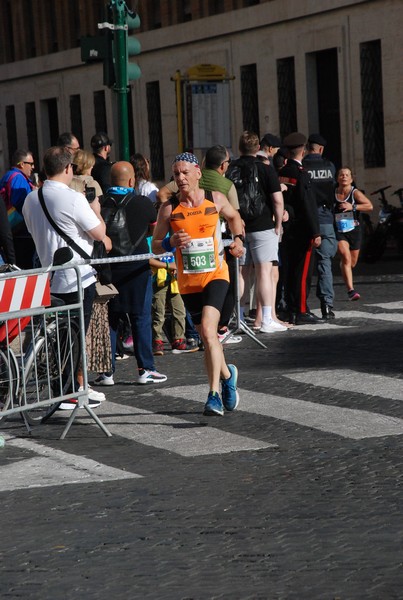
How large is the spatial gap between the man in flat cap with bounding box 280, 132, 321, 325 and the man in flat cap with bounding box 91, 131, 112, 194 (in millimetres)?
1791

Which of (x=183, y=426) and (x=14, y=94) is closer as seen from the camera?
(x=183, y=426)

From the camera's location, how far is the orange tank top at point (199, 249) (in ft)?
34.3

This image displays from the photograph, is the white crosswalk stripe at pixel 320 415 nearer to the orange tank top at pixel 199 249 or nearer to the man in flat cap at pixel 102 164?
the orange tank top at pixel 199 249

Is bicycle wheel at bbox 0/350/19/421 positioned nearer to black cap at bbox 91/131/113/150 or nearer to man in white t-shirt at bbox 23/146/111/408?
man in white t-shirt at bbox 23/146/111/408

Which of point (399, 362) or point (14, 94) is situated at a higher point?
point (14, 94)

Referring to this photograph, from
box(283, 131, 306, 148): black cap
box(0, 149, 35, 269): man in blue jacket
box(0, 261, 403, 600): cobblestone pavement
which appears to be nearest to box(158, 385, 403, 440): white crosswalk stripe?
box(0, 261, 403, 600): cobblestone pavement

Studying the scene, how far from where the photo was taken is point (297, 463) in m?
8.61

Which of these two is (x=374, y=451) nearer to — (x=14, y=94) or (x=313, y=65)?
(x=313, y=65)

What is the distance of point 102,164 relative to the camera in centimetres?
1555

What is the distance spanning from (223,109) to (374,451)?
23.0 m

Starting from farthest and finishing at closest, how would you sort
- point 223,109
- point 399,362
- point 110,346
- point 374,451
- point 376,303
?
point 223,109, point 376,303, point 399,362, point 110,346, point 374,451

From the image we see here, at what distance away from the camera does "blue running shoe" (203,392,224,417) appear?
33.9 feet

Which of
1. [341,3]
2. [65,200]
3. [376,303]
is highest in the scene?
[341,3]

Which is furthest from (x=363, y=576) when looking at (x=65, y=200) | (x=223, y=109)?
(x=223, y=109)
